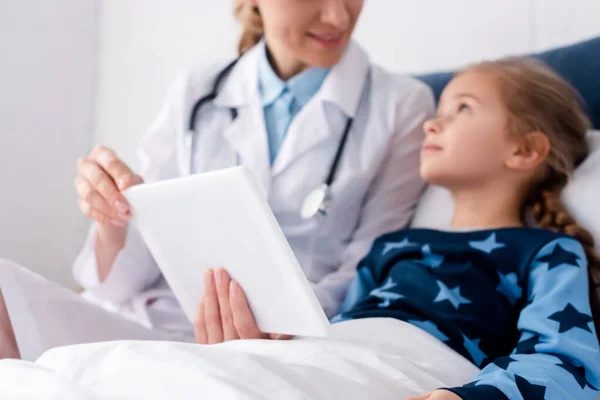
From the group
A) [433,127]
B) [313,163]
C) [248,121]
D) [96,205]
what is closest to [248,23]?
[248,121]

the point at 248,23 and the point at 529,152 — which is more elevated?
the point at 248,23

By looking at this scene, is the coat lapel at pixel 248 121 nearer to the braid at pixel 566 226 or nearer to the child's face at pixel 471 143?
the child's face at pixel 471 143

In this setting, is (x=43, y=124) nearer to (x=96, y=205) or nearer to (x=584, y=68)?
(x=96, y=205)

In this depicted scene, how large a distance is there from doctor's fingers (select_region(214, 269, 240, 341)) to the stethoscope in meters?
0.29

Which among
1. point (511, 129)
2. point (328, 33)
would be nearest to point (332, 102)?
point (328, 33)

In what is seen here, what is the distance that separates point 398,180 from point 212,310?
476 mm

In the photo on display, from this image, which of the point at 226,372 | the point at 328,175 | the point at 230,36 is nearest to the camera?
the point at 226,372

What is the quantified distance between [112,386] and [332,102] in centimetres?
71

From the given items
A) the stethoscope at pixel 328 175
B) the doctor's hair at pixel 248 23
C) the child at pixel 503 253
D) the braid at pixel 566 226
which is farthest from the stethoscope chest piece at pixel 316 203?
the doctor's hair at pixel 248 23

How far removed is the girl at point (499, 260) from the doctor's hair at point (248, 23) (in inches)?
17.4

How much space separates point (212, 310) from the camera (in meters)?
0.81

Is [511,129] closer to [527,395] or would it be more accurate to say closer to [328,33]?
[328,33]

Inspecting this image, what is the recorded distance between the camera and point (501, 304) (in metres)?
0.86

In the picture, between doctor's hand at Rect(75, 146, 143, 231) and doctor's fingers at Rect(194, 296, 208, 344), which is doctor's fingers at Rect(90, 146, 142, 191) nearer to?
doctor's hand at Rect(75, 146, 143, 231)
